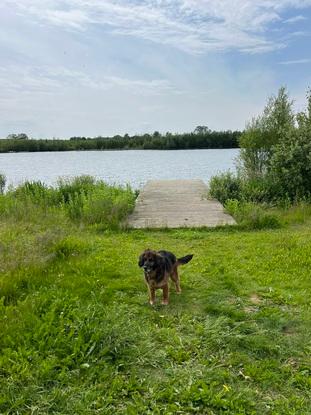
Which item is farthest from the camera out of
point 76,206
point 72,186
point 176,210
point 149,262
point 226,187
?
point 72,186

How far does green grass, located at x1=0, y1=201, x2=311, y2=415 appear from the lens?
271 cm

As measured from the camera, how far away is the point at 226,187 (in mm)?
11781

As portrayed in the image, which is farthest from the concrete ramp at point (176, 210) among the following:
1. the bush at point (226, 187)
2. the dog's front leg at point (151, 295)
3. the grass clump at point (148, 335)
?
the dog's front leg at point (151, 295)

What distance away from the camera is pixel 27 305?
12.6 feet

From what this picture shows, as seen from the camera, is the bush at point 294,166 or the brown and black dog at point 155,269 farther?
the bush at point 294,166

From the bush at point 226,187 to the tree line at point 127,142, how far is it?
18.0 meters

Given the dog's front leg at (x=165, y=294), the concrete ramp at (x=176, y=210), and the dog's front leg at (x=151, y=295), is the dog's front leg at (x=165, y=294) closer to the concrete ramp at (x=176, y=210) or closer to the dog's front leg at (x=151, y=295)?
the dog's front leg at (x=151, y=295)

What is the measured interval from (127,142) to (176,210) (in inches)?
1008

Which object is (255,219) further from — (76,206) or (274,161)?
(76,206)

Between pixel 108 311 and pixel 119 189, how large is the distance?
298 inches

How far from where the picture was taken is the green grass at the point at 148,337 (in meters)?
2.71

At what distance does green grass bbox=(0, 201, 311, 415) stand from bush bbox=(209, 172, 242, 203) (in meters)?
5.63

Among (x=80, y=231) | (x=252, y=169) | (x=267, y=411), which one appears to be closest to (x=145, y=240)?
(x=80, y=231)

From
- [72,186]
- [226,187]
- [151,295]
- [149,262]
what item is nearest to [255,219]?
[226,187]
